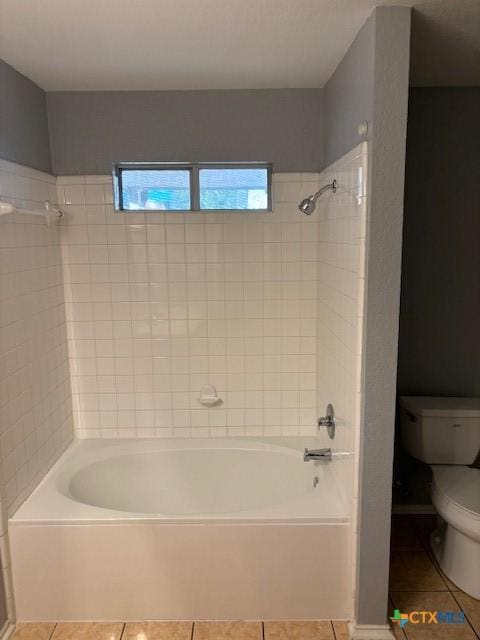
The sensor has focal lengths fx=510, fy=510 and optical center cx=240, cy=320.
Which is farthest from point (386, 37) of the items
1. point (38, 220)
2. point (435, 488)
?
point (435, 488)

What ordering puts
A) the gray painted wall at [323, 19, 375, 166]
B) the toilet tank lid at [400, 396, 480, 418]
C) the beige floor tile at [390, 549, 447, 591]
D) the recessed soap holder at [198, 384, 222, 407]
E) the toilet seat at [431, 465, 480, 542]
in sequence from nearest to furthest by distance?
the gray painted wall at [323, 19, 375, 166] → the toilet seat at [431, 465, 480, 542] → the beige floor tile at [390, 549, 447, 591] → the toilet tank lid at [400, 396, 480, 418] → the recessed soap holder at [198, 384, 222, 407]

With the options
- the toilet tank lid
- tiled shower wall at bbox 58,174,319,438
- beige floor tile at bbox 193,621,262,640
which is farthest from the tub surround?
the toilet tank lid

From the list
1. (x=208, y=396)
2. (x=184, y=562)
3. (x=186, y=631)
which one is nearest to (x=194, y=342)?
(x=208, y=396)

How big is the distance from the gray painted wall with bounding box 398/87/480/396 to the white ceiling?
0.19 m

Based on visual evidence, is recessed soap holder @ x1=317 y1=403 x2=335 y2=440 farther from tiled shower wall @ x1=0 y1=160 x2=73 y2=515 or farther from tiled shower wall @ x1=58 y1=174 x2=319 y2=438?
tiled shower wall @ x1=0 y1=160 x2=73 y2=515

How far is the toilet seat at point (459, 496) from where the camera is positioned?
2244mm

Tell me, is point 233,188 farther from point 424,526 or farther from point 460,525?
point 424,526

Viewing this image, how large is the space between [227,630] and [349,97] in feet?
7.53

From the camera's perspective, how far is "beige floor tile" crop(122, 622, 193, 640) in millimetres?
2131

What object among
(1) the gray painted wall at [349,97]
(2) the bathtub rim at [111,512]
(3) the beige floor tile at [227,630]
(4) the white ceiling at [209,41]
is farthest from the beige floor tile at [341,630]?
(4) the white ceiling at [209,41]

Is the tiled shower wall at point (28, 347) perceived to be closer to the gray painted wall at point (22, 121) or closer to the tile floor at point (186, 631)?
the gray painted wall at point (22, 121)

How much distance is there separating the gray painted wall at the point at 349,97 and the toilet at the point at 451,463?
139 cm

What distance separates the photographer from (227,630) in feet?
7.08

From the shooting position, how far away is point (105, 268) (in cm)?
284
